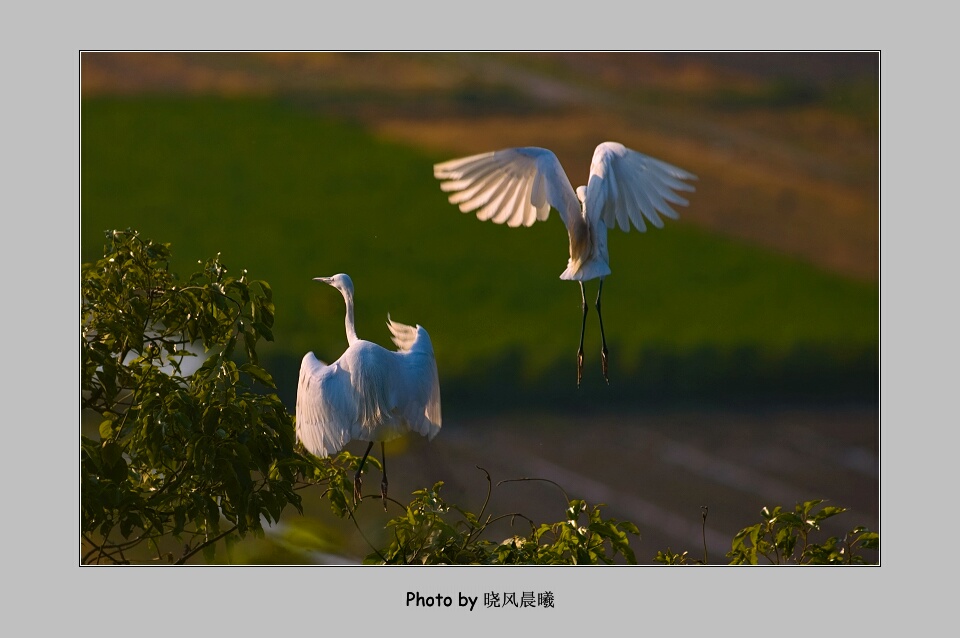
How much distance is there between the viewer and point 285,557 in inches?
158

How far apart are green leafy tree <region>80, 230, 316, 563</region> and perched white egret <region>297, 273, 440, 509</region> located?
0.32 ft

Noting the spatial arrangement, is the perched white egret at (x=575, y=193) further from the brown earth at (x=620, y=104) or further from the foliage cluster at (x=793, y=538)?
the brown earth at (x=620, y=104)

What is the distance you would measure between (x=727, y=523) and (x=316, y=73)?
276 cm

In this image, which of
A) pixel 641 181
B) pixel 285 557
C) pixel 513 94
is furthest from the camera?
pixel 513 94

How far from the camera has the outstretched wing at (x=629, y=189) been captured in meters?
3.49

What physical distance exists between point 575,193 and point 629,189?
0.17m

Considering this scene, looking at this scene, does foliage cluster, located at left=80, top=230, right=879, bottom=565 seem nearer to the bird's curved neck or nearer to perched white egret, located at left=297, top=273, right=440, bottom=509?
perched white egret, located at left=297, top=273, right=440, bottom=509

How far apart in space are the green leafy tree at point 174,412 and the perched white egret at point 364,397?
0.10m

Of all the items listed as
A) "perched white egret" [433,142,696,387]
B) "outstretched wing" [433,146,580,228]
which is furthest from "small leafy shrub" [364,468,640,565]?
"outstretched wing" [433,146,580,228]

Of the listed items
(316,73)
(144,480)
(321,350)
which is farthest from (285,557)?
(316,73)

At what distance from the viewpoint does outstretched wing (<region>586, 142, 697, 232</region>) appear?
3490 mm

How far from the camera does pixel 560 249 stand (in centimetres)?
545

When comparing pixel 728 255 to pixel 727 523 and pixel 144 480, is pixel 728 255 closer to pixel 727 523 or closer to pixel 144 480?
pixel 727 523

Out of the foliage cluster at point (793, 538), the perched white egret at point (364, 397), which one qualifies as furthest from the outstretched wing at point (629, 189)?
the foliage cluster at point (793, 538)
